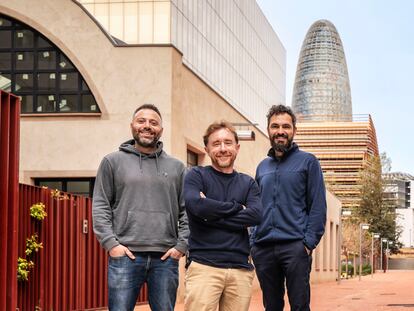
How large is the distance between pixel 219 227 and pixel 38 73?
607 inches

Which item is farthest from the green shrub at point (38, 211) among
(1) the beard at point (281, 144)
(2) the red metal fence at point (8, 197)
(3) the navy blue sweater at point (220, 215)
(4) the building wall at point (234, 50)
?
(4) the building wall at point (234, 50)

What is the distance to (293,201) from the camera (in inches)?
250

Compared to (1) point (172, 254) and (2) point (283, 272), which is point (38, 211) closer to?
(2) point (283, 272)

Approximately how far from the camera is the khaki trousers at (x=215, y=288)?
17.8 ft

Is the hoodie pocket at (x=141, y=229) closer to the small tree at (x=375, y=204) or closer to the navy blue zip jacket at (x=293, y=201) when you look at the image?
the navy blue zip jacket at (x=293, y=201)

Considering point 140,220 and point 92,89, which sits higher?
point 92,89

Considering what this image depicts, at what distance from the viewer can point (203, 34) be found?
36.0m

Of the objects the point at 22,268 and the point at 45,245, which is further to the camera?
the point at 45,245

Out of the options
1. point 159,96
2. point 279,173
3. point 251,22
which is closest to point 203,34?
point 251,22

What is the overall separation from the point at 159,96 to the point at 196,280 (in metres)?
14.6

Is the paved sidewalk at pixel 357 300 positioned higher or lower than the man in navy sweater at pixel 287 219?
lower

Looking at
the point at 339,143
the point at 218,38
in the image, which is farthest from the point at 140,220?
the point at 339,143

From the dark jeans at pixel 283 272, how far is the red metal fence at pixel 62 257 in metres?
7.31

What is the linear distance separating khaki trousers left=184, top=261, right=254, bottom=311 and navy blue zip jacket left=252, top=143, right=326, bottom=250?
813 millimetres
